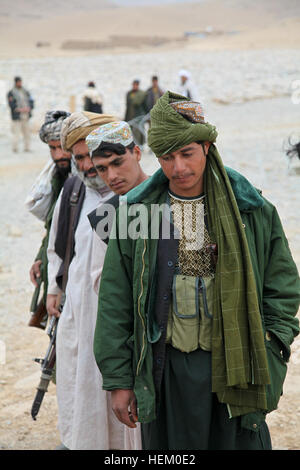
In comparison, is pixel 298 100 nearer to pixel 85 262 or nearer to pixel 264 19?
pixel 85 262

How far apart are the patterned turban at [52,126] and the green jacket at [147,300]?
145cm

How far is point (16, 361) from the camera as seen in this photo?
16.6 ft

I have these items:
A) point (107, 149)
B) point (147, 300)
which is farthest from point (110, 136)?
point (147, 300)

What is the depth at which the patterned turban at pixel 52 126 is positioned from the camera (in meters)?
3.67

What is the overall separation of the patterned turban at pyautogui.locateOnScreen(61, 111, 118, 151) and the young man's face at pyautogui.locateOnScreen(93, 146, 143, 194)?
32 cm

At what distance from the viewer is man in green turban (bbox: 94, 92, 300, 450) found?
2236mm

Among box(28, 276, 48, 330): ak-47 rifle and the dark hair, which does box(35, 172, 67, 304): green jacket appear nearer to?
box(28, 276, 48, 330): ak-47 rifle

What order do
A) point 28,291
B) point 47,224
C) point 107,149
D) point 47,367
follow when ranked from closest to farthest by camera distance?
point 107,149 < point 47,367 < point 47,224 < point 28,291

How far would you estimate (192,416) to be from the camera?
2.31 metres

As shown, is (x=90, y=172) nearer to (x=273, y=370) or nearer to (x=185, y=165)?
(x=185, y=165)

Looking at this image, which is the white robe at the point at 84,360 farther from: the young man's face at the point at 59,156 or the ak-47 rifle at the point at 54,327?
the young man's face at the point at 59,156

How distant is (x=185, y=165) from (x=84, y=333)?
47.5 inches

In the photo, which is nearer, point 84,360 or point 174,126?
point 174,126

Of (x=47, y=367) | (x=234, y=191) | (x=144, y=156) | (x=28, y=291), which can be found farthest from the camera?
(x=144, y=156)
